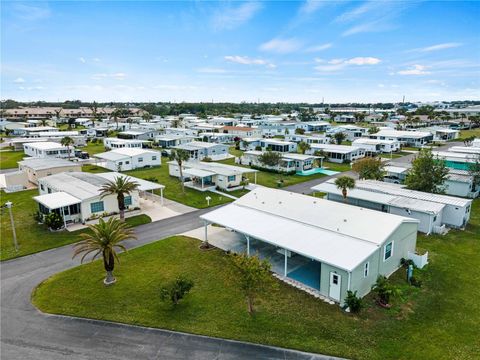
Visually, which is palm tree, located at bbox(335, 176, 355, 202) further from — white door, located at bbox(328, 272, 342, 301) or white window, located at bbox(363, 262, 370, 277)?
white door, located at bbox(328, 272, 342, 301)

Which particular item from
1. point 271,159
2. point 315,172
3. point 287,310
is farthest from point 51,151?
point 287,310

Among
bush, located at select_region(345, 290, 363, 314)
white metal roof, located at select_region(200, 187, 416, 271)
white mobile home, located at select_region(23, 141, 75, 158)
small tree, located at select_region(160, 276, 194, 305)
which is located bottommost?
bush, located at select_region(345, 290, 363, 314)

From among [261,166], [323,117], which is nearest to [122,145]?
[261,166]

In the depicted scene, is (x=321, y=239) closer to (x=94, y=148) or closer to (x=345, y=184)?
(x=345, y=184)

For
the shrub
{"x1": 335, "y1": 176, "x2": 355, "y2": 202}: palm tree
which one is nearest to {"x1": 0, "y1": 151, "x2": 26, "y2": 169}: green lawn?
the shrub

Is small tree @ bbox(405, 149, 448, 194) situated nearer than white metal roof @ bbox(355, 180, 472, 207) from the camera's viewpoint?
No

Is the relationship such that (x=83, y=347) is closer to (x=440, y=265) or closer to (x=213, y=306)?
(x=213, y=306)

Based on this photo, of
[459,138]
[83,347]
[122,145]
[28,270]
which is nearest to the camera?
[83,347]
